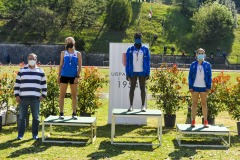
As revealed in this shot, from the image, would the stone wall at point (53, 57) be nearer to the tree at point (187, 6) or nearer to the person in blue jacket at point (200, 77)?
the tree at point (187, 6)

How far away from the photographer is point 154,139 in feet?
32.8

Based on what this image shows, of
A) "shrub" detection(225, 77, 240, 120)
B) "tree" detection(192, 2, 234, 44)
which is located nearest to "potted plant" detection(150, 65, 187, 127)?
"shrub" detection(225, 77, 240, 120)

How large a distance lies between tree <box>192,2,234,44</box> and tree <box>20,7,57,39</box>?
18.4 meters

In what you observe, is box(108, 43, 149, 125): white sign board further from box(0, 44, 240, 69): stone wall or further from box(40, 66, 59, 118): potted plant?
box(0, 44, 240, 69): stone wall

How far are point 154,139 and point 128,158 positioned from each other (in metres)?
1.96

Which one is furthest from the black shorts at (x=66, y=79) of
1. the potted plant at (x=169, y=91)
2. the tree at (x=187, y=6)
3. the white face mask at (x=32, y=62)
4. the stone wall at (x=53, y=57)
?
the tree at (x=187, y=6)

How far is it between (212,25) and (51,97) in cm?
4374

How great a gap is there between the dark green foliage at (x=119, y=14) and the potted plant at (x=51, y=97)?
1694 inches

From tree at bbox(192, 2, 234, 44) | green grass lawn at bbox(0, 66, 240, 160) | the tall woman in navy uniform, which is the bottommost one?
green grass lawn at bbox(0, 66, 240, 160)

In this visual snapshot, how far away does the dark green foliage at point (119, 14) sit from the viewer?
2124 inches

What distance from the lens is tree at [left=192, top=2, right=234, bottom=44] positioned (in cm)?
5238

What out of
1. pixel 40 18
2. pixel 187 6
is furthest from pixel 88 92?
pixel 187 6

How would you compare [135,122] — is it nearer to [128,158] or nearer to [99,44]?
[128,158]

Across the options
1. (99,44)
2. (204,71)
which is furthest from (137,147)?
(99,44)
